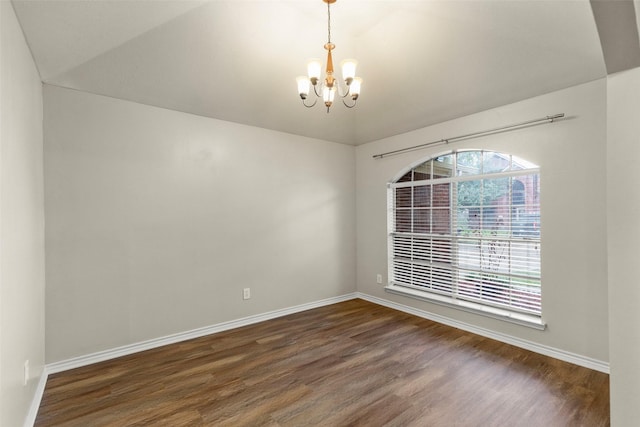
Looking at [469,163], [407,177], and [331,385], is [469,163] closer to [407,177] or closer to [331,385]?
[407,177]

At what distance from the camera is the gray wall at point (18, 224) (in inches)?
60.7

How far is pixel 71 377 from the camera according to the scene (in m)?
2.63

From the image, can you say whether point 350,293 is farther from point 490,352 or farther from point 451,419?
point 451,419

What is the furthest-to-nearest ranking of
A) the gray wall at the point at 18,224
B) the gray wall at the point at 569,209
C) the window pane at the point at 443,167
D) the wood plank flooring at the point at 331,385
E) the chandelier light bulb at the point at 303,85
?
the window pane at the point at 443,167 → the gray wall at the point at 569,209 → the chandelier light bulb at the point at 303,85 → the wood plank flooring at the point at 331,385 → the gray wall at the point at 18,224

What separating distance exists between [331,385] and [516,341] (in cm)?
205

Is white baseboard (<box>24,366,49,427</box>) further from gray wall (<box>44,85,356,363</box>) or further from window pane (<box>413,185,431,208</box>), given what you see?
window pane (<box>413,185,431,208</box>)

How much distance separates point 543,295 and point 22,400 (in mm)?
4210

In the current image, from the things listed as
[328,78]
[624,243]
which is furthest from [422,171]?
[624,243]

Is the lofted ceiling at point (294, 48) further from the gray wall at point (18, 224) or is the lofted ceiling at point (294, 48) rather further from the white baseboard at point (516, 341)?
the white baseboard at point (516, 341)

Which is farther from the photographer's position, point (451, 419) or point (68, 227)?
point (68, 227)

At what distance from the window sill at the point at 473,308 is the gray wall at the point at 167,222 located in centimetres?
113

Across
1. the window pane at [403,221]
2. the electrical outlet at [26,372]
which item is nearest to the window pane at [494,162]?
the window pane at [403,221]

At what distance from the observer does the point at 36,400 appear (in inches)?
88.4

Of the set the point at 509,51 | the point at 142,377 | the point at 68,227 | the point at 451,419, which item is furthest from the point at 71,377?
the point at 509,51
